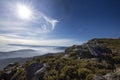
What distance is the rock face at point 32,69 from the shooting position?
3488 centimetres

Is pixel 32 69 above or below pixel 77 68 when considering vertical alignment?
below

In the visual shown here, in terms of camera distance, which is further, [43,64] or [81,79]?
[43,64]

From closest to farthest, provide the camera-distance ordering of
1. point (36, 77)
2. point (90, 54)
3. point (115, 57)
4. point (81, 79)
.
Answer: point (81, 79) < point (36, 77) < point (115, 57) < point (90, 54)

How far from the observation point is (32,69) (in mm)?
35781

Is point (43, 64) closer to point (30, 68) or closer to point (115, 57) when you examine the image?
point (30, 68)

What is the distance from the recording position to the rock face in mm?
34875

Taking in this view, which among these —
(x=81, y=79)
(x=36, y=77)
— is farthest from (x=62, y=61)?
(x=81, y=79)

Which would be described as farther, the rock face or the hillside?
the rock face

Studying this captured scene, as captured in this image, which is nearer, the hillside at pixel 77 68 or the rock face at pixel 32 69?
the hillside at pixel 77 68

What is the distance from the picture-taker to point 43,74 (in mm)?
32781

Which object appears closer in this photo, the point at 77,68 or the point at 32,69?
the point at 77,68

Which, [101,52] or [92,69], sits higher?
[101,52]

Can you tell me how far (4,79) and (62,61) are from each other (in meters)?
11.8

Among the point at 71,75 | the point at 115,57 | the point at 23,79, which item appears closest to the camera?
the point at 71,75
